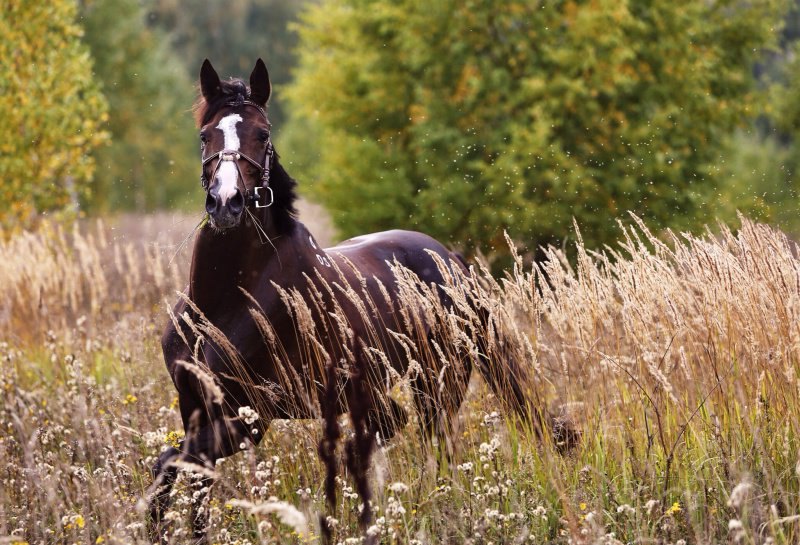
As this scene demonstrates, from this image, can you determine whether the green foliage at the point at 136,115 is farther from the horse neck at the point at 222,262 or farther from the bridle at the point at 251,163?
the horse neck at the point at 222,262

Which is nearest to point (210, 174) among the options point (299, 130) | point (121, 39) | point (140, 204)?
point (121, 39)

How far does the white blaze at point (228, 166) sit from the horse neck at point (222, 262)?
401mm

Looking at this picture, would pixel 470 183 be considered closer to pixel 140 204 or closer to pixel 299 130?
pixel 140 204

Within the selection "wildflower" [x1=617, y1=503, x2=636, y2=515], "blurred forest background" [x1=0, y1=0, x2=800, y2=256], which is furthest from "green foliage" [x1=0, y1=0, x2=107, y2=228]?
"wildflower" [x1=617, y1=503, x2=636, y2=515]

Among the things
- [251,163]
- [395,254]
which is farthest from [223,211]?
[395,254]

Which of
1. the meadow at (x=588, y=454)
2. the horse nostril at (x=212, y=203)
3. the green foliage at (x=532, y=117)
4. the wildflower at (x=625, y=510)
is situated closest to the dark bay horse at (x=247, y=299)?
the horse nostril at (x=212, y=203)

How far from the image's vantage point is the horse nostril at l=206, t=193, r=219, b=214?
4168 millimetres

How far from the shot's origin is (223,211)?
13.6 ft

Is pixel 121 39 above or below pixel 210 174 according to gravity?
above

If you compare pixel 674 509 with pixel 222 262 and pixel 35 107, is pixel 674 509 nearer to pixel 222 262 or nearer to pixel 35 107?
pixel 222 262

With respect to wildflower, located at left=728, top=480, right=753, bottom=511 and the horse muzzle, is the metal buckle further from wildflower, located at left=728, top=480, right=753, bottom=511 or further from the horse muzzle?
wildflower, located at left=728, top=480, right=753, bottom=511

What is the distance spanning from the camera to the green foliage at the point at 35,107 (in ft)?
46.0

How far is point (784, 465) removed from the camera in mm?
4156

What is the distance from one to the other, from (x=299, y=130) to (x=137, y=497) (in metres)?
41.4
